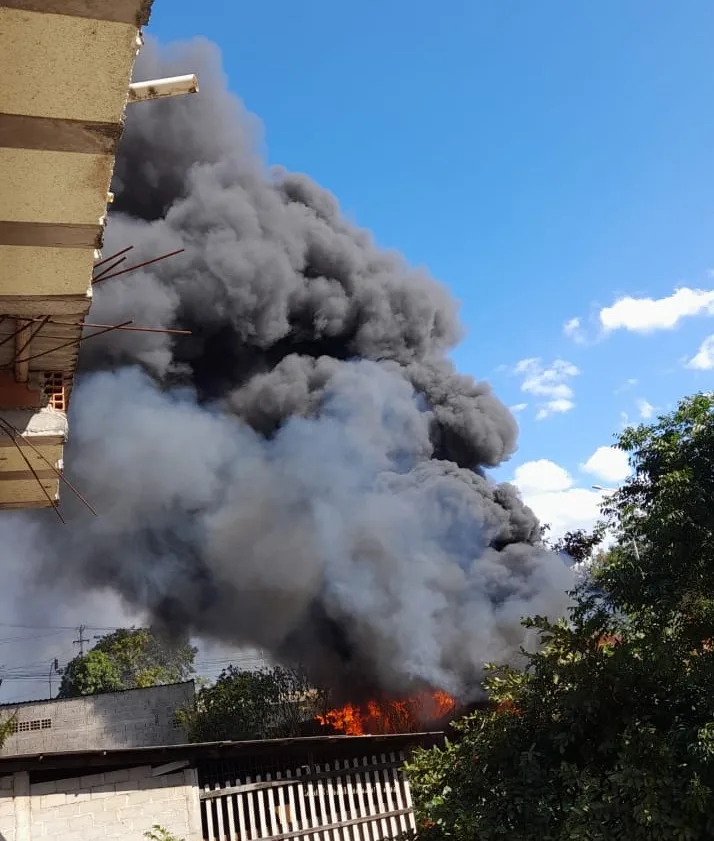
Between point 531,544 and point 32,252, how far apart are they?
60.9ft

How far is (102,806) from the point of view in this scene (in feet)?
23.2

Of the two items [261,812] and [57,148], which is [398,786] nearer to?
[261,812]

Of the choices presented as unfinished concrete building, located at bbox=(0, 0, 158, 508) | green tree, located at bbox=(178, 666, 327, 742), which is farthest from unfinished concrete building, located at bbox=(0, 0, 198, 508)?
green tree, located at bbox=(178, 666, 327, 742)

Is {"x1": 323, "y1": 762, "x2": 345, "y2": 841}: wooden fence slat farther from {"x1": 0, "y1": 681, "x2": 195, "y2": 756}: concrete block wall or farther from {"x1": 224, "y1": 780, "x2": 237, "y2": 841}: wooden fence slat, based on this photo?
{"x1": 0, "y1": 681, "x2": 195, "y2": 756}: concrete block wall

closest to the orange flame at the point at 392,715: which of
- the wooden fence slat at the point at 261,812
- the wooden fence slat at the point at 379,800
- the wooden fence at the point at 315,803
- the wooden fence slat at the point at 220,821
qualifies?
the wooden fence at the point at 315,803

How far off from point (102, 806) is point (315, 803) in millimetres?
2407

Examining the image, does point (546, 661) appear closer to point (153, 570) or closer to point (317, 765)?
point (317, 765)

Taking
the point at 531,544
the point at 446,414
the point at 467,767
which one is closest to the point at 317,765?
the point at 467,767

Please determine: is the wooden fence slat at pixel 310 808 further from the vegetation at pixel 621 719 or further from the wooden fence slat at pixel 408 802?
the vegetation at pixel 621 719

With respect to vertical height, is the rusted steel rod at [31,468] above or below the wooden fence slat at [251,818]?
above

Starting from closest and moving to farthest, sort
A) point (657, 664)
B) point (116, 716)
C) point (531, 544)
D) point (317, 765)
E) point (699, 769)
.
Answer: point (699, 769)
point (657, 664)
point (317, 765)
point (531, 544)
point (116, 716)

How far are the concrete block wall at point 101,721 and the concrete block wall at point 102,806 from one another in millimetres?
14438

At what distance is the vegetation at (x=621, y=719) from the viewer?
4031 mm

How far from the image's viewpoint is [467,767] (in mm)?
5055
